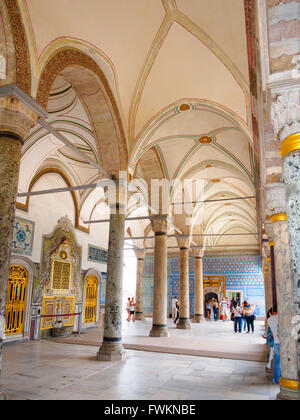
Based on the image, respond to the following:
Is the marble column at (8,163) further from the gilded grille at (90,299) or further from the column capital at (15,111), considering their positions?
the gilded grille at (90,299)

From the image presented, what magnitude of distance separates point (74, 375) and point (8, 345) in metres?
4.05

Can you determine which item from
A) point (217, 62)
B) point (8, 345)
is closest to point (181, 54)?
point (217, 62)

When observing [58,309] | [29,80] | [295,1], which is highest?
[29,80]

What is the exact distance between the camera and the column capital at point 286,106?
288 centimetres

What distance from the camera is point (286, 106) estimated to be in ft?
9.64

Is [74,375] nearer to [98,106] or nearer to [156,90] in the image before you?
[98,106]

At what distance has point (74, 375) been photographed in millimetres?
5312

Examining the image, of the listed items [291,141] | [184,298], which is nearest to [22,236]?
[184,298]

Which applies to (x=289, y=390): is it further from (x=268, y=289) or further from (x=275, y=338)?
(x=268, y=289)

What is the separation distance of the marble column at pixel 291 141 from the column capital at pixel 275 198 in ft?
5.76

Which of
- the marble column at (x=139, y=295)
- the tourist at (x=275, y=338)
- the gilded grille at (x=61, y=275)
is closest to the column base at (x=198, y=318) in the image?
the marble column at (x=139, y=295)

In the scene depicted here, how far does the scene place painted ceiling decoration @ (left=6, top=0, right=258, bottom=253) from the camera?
5.54 m

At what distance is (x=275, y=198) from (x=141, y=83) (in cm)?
417

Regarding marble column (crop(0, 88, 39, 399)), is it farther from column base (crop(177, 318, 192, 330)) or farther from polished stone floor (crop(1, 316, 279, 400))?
column base (crop(177, 318, 192, 330))
